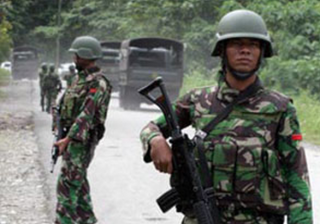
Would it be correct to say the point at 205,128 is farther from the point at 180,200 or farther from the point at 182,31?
the point at 182,31

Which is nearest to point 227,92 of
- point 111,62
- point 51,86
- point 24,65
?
point 51,86

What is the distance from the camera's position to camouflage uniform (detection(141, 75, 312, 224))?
10.2 feet

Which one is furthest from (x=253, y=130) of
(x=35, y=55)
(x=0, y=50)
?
(x=35, y=55)

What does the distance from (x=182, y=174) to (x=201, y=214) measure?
0.61ft

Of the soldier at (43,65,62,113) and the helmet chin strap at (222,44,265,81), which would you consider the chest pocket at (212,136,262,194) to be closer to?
the helmet chin strap at (222,44,265,81)

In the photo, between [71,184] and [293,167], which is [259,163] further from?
[71,184]

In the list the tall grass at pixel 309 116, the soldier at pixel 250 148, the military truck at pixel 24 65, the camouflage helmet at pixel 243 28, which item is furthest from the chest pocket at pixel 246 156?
the military truck at pixel 24 65

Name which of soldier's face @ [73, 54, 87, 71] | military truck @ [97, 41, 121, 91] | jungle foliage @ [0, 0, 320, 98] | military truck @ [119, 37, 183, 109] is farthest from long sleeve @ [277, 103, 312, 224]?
military truck @ [97, 41, 121, 91]

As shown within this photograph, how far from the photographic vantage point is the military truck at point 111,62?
30375 millimetres

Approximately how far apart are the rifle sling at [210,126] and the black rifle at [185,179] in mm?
50

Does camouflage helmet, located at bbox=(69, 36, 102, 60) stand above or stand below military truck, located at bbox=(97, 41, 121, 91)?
above

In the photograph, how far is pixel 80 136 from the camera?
227 inches

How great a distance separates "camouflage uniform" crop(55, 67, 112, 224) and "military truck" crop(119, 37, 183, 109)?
17.7m

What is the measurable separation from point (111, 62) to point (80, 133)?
83.5ft
